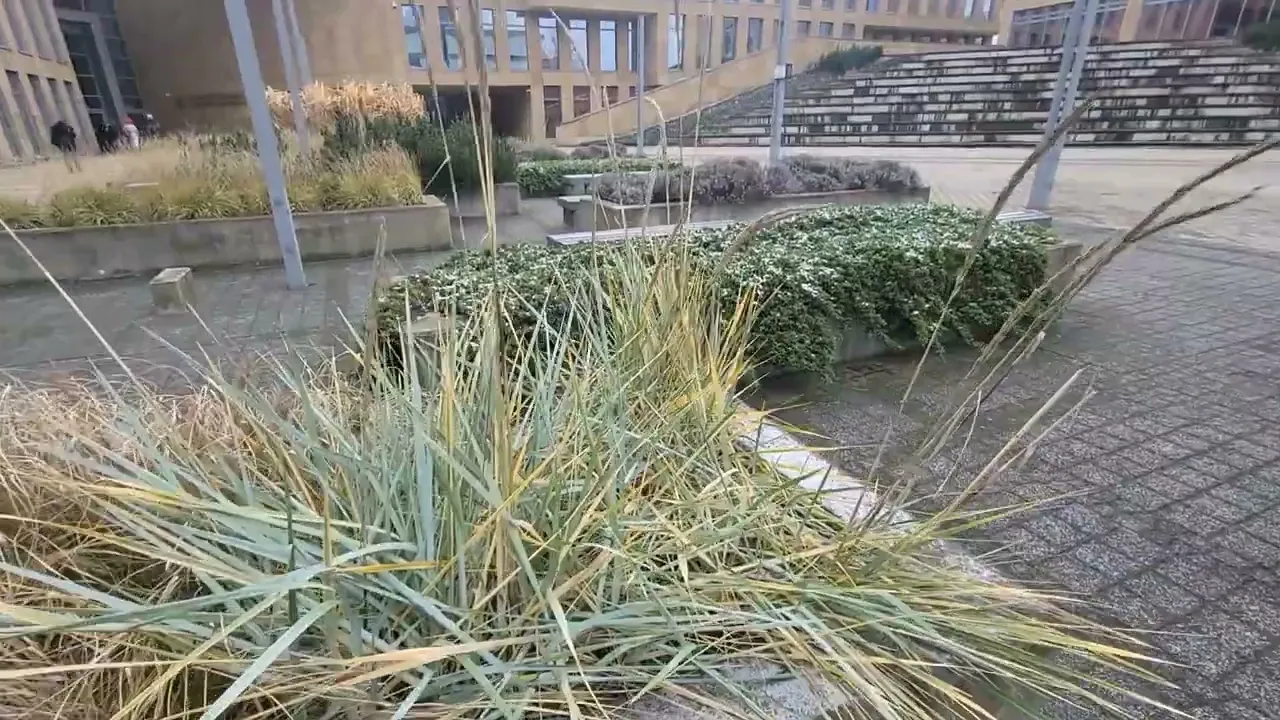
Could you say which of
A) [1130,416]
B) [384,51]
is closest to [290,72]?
[1130,416]

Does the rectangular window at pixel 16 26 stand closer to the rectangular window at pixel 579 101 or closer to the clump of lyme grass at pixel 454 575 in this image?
the rectangular window at pixel 579 101

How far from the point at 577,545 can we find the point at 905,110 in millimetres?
24031

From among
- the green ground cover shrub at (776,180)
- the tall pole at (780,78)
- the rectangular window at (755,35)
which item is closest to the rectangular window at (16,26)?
the green ground cover shrub at (776,180)

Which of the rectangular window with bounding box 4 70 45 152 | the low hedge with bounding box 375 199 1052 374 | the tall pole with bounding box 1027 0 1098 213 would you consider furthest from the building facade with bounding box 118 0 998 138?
the low hedge with bounding box 375 199 1052 374

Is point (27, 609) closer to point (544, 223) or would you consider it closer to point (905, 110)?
point (544, 223)

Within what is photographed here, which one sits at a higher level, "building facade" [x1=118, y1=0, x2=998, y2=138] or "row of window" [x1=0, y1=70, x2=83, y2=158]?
"building facade" [x1=118, y1=0, x2=998, y2=138]

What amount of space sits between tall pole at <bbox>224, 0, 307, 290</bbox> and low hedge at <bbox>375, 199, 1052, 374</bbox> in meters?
2.10

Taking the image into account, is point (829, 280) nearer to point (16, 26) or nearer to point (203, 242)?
point (203, 242)

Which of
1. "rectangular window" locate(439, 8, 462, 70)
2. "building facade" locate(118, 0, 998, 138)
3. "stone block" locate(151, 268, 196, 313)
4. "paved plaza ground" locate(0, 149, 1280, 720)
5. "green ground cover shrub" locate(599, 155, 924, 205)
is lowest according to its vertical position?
"paved plaza ground" locate(0, 149, 1280, 720)

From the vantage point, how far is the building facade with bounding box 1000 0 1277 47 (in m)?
22.5

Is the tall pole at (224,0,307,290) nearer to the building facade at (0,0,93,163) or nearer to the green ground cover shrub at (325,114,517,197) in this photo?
the green ground cover shrub at (325,114,517,197)

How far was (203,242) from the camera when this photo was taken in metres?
5.91

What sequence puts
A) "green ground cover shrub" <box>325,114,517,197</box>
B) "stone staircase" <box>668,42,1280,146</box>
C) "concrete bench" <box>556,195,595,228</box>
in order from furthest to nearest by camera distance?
1. "stone staircase" <box>668,42,1280,146</box>
2. "green ground cover shrub" <box>325,114,517,197</box>
3. "concrete bench" <box>556,195,595,228</box>

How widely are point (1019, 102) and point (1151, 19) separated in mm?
11277
